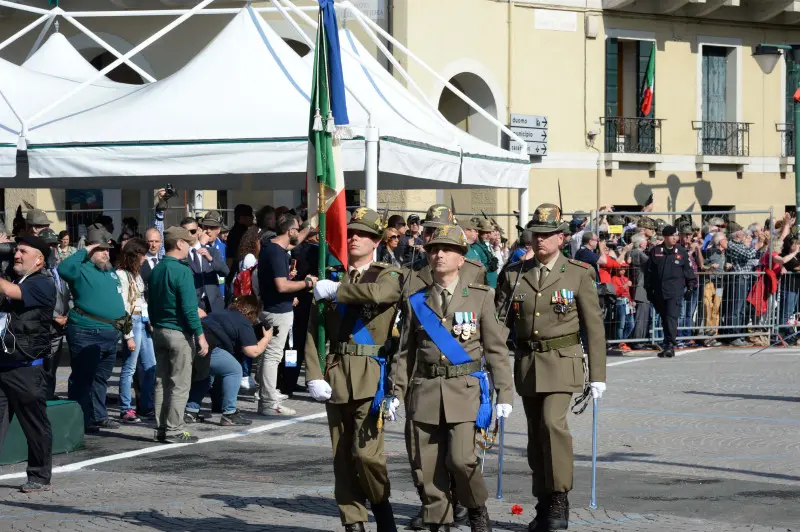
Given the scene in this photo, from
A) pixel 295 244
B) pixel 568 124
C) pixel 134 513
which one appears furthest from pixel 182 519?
pixel 568 124

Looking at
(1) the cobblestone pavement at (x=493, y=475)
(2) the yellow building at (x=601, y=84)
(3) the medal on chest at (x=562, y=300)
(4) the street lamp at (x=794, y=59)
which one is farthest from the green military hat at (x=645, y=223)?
(3) the medal on chest at (x=562, y=300)

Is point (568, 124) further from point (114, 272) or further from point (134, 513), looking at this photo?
point (134, 513)

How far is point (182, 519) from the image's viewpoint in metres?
8.64

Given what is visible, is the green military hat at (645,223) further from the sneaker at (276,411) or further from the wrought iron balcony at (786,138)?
the wrought iron balcony at (786,138)

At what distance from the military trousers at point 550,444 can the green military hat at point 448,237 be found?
1.23m

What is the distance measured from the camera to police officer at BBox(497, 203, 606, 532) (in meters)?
8.33

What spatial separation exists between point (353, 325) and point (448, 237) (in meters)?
0.75

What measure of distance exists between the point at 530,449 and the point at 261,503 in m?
1.80

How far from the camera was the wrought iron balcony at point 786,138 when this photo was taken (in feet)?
101

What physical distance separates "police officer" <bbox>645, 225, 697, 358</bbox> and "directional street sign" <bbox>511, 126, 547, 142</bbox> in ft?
27.7

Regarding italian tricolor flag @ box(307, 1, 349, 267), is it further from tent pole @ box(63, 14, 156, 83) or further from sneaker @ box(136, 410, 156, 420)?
tent pole @ box(63, 14, 156, 83)

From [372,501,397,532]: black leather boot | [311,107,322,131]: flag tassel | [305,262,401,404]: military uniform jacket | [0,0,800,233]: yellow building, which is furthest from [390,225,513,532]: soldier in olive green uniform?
[0,0,800,233]: yellow building

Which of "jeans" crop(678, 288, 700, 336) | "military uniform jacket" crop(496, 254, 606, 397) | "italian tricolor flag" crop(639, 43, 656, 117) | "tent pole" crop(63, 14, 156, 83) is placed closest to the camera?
"military uniform jacket" crop(496, 254, 606, 397)

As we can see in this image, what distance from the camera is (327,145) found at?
33.7 ft
